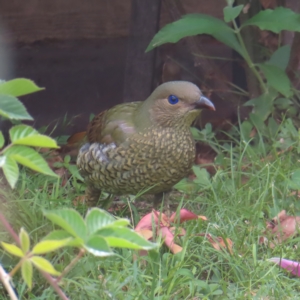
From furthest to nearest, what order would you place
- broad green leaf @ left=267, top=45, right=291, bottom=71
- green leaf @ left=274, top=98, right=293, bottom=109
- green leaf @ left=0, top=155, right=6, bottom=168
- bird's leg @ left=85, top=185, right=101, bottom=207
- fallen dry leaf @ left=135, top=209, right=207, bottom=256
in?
green leaf @ left=274, top=98, right=293, bottom=109, broad green leaf @ left=267, top=45, right=291, bottom=71, bird's leg @ left=85, top=185, right=101, bottom=207, fallen dry leaf @ left=135, top=209, right=207, bottom=256, green leaf @ left=0, top=155, right=6, bottom=168

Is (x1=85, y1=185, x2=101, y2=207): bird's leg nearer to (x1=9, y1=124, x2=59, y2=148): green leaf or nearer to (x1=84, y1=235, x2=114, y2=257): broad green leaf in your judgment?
(x1=9, y1=124, x2=59, y2=148): green leaf

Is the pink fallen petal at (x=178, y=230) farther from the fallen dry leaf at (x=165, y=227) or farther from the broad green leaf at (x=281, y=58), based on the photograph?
the broad green leaf at (x=281, y=58)

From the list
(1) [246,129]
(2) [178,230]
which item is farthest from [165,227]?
(1) [246,129]

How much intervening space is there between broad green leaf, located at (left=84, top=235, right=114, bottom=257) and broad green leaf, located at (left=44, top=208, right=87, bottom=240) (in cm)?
2

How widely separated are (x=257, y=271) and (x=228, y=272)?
0.41 ft

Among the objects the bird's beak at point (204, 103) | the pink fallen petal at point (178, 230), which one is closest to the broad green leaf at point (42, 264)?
the pink fallen petal at point (178, 230)

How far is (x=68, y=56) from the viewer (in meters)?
4.89

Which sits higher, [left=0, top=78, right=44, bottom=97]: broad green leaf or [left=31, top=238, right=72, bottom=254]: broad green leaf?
[left=0, top=78, right=44, bottom=97]: broad green leaf

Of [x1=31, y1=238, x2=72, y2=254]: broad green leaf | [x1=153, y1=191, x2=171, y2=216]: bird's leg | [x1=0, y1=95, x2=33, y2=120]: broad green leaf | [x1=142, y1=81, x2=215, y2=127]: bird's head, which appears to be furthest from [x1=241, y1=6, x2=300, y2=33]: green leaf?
[x1=31, y1=238, x2=72, y2=254]: broad green leaf

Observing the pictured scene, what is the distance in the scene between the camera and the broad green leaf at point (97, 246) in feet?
4.21

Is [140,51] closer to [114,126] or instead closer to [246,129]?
[246,129]

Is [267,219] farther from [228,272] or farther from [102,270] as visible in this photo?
[102,270]

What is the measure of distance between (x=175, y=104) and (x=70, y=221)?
212 centimetres

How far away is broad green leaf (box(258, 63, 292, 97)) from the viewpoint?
3926 millimetres
